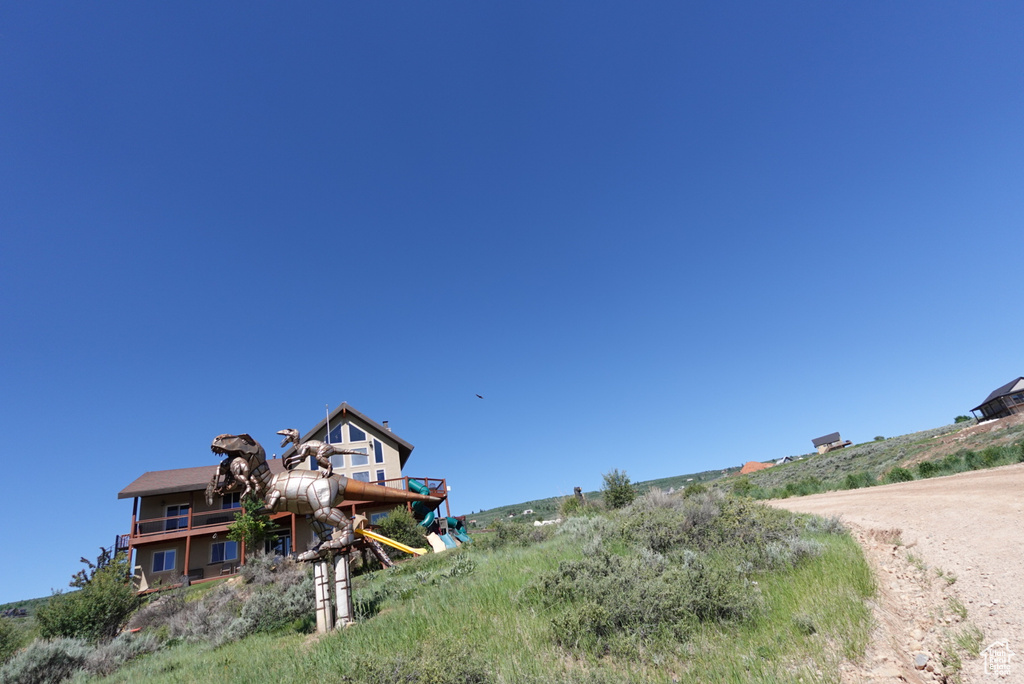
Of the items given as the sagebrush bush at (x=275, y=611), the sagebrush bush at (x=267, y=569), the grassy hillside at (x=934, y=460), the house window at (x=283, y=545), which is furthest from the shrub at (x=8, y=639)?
the grassy hillside at (x=934, y=460)

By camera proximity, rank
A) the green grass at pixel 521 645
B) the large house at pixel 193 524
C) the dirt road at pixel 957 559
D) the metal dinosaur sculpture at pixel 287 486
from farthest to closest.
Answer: the large house at pixel 193 524, the metal dinosaur sculpture at pixel 287 486, the dirt road at pixel 957 559, the green grass at pixel 521 645

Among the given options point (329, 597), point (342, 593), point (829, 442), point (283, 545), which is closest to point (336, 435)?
point (283, 545)

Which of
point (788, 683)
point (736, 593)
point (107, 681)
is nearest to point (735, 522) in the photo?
point (736, 593)

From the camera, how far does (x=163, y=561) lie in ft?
88.6

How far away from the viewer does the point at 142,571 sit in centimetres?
2628

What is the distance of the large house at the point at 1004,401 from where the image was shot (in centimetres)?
4042

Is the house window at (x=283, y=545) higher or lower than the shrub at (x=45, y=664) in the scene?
higher

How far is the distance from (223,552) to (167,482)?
246 inches

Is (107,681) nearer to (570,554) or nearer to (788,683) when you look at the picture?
(570,554)

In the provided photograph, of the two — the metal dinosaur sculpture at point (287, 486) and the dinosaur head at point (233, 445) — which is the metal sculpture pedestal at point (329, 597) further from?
the dinosaur head at point (233, 445)

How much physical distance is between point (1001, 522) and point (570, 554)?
7.64 m

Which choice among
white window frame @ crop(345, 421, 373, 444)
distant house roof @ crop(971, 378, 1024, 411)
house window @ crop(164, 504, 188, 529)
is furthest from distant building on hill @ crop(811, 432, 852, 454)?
house window @ crop(164, 504, 188, 529)

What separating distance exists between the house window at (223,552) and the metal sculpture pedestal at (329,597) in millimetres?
25100

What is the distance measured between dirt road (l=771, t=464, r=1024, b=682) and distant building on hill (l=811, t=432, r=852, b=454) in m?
85.3
